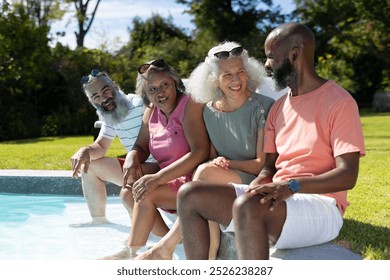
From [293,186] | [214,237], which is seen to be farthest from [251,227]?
[214,237]

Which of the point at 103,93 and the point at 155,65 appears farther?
the point at 103,93

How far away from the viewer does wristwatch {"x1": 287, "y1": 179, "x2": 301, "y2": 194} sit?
2936 mm

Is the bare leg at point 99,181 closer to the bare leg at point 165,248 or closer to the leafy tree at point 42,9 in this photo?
the bare leg at point 165,248

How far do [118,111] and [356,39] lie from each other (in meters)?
23.3

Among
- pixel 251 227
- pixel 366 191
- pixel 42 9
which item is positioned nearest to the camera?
pixel 251 227

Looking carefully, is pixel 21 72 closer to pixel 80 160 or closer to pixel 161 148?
pixel 80 160

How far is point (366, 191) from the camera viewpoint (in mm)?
6621

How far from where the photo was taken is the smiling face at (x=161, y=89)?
4.03 meters

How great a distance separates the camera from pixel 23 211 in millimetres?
6895

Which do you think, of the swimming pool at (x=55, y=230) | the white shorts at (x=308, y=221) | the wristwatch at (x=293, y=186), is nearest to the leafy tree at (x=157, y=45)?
the swimming pool at (x=55, y=230)

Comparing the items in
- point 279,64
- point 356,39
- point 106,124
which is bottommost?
point 106,124

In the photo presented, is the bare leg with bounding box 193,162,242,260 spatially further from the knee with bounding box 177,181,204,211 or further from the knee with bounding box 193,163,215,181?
the knee with bounding box 177,181,204,211

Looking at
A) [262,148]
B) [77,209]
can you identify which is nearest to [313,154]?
[262,148]

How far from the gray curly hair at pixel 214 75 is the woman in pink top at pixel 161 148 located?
118 millimetres
